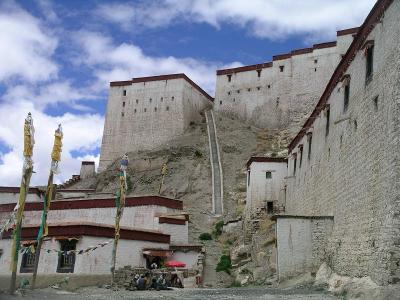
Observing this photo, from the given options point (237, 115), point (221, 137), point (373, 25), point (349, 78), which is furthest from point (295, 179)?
point (237, 115)

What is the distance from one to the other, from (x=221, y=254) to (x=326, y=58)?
73.2 ft

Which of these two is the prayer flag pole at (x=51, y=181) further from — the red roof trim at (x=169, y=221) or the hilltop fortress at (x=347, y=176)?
the red roof trim at (x=169, y=221)

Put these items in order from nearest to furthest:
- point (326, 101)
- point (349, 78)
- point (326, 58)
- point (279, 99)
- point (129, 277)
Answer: point (349, 78), point (129, 277), point (326, 101), point (326, 58), point (279, 99)

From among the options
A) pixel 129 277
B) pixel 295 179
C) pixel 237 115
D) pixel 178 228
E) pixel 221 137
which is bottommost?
pixel 129 277

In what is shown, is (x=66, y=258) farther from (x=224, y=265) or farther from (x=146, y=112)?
(x=146, y=112)

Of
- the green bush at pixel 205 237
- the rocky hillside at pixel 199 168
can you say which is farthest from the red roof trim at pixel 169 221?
the rocky hillside at pixel 199 168

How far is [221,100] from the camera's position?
46281mm

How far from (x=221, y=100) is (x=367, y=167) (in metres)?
33.5

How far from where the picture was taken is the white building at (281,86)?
131 ft

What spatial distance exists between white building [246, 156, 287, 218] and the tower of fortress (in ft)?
45.9

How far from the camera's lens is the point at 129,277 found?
17.8 metres

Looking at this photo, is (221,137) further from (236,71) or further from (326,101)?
(326,101)

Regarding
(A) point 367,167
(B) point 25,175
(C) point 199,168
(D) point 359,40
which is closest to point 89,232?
(B) point 25,175

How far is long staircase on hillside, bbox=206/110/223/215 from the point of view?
3201 centimetres
